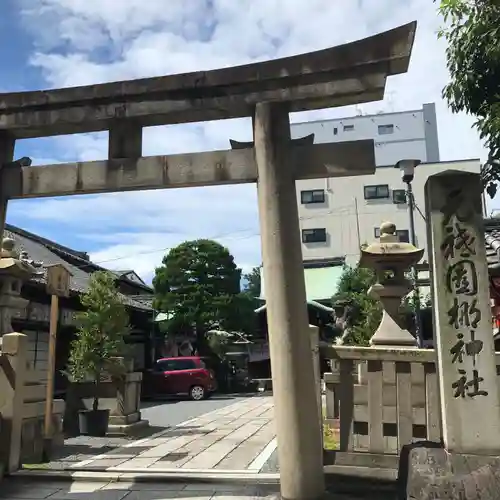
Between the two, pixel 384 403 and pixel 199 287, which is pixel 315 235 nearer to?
pixel 199 287

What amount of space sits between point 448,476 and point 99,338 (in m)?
8.87

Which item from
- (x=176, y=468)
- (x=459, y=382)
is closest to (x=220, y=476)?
(x=176, y=468)

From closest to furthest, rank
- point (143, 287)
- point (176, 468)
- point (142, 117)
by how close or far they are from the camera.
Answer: point (142, 117)
point (176, 468)
point (143, 287)

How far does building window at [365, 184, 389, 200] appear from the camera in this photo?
38.4 metres

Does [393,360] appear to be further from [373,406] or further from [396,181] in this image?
[396,181]

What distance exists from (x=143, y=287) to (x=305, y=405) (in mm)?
28041

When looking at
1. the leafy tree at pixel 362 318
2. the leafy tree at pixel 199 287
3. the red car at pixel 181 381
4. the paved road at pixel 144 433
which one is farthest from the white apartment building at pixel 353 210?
the leafy tree at pixel 362 318

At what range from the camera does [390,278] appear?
28.9 feet

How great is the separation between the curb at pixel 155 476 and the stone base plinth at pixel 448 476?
226 centimetres

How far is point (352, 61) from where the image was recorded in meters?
6.02

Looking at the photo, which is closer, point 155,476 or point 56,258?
point 155,476

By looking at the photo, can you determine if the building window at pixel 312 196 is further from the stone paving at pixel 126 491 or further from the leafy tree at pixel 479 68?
the stone paving at pixel 126 491

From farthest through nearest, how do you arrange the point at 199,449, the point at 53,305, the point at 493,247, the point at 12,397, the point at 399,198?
1. the point at 399,198
2. the point at 493,247
3. the point at 199,449
4. the point at 53,305
5. the point at 12,397

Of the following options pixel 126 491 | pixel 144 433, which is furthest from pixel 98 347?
pixel 126 491
